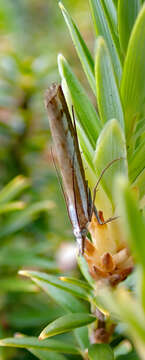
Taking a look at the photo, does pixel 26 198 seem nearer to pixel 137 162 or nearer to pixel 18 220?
pixel 18 220

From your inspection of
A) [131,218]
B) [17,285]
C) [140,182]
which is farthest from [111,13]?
[17,285]

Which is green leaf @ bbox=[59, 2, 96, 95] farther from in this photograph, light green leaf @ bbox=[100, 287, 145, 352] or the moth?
light green leaf @ bbox=[100, 287, 145, 352]

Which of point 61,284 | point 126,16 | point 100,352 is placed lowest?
point 100,352

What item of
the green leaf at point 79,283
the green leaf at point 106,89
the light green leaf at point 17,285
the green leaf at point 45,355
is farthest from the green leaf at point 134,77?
the light green leaf at point 17,285

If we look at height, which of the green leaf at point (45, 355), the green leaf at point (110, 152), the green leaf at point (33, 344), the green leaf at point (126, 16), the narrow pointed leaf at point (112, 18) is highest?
the narrow pointed leaf at point (112, 18)

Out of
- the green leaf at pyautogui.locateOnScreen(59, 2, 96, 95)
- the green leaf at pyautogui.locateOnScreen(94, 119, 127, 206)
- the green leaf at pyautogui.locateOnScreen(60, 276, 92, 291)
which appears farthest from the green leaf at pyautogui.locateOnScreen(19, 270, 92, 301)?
the green leaf at pyautogui.locateOnScreen(59, 2, 96, 95)

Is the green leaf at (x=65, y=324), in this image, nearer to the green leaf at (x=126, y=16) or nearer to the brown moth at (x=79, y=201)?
the brown moth at (x=79, y=201)
